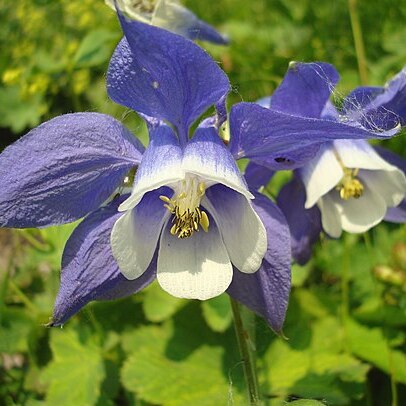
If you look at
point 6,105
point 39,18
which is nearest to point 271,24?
point 39,18

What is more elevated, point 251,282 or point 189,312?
point 251,282

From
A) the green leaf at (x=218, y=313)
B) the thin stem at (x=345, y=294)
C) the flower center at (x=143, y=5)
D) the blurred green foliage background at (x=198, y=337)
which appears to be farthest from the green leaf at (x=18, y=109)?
the thin stem at (x=345, y=294)

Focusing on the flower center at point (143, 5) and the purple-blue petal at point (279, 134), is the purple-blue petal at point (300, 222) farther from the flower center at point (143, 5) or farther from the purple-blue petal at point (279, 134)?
the flower center at point (143, 5)

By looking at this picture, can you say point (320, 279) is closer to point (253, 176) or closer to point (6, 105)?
point (253, 176)

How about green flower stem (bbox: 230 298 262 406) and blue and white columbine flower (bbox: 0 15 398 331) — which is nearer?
blue and white columbine flower (bbox: 0 15 398 331)

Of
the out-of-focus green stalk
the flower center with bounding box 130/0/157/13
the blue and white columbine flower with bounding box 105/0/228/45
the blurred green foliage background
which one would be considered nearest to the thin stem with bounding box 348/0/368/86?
the blurred green foliage background

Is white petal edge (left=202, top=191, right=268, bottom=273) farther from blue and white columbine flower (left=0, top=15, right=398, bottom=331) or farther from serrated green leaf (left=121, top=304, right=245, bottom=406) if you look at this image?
serrated green leaf (left=121, top=304, right=245, bottom=406)

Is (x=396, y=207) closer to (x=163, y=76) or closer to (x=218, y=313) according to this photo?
(x=218, y=313)

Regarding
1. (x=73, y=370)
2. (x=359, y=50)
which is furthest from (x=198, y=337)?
(x=359, y=50)
